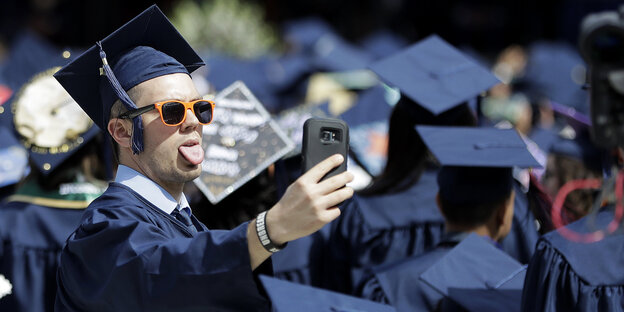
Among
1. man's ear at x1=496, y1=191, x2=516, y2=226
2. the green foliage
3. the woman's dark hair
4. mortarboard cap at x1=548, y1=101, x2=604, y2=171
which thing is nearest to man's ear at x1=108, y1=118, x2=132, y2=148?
man's ear at x1=496, y1=191, x2=516, y2=226

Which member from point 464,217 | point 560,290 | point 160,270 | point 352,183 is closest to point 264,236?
point 160,270

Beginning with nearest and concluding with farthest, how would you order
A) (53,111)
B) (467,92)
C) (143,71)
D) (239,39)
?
(143,71), (53,111), (467,92), (239,39)

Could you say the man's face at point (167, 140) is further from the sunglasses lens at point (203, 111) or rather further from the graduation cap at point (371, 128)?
the graduation cap at point (371, 128)

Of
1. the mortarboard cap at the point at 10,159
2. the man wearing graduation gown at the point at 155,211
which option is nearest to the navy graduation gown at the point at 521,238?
the man wearing graduation gown at the point at 155,211

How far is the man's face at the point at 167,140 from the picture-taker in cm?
216

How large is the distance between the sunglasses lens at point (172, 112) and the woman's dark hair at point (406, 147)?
5.49ft

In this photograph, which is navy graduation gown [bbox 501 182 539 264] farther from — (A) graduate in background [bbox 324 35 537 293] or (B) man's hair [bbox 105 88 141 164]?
(B) man's hair [bbox 105 88 141 164]

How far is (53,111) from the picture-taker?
139 inches

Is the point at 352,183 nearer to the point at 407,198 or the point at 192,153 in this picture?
the point at 407,198

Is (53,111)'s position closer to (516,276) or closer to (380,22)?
(516,276)

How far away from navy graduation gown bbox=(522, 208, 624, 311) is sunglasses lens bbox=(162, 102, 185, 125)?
1162 mm

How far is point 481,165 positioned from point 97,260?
1.64 meters

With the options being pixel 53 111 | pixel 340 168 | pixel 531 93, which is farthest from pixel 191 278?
pixel 531 93

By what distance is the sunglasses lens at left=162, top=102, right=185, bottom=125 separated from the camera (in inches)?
84.0
